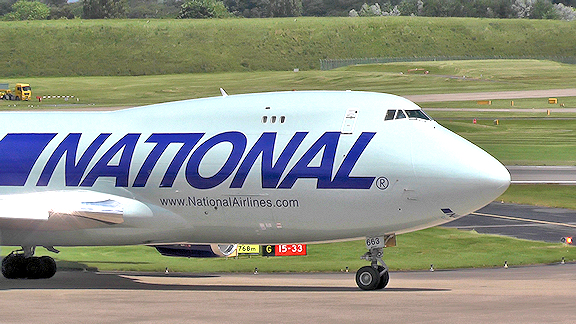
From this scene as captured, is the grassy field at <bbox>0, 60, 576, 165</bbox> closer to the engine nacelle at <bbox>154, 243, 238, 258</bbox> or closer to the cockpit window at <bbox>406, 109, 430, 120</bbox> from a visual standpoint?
the engine nacelle at <bbox>154, 243, 238, 258</bbox>

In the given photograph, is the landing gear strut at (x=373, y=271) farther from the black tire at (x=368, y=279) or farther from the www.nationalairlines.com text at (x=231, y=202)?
the www.nationalairlines.com text at (x=231, y=202)

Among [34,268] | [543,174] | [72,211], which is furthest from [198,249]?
[543,174]

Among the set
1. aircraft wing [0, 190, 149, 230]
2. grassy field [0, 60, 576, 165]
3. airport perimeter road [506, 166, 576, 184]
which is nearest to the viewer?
aircraft wing [0, 190, 149, 230]

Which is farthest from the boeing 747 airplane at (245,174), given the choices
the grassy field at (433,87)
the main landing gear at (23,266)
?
the grassy field at (433,87)

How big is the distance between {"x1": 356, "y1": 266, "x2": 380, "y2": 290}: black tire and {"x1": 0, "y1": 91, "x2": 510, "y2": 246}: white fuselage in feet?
3.37

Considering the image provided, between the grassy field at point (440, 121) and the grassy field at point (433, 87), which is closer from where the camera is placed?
the grassy field at point (440, 121)

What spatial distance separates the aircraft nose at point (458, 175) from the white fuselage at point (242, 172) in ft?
0.10

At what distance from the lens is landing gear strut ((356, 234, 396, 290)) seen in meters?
26.8

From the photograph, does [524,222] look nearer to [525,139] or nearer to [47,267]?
[47,267]

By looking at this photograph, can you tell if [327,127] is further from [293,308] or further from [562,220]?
[562,220]

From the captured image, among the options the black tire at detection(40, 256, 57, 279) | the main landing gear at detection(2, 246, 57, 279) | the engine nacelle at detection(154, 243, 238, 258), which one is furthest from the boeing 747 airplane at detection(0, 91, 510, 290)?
the black tire at detection(40, 256, 57, 279)

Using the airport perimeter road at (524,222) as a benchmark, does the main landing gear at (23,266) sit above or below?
below

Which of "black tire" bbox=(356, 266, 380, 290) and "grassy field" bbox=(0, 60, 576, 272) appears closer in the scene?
"black tire" bbox=(356, 266, 380, 290)

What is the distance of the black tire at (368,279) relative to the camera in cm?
2675
